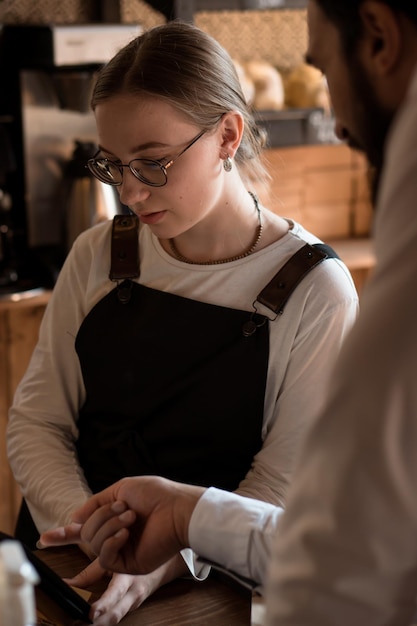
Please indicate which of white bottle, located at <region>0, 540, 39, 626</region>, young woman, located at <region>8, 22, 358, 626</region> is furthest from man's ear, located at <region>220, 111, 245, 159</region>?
white bottle, located at <region>0, 540, 39, 626</region>

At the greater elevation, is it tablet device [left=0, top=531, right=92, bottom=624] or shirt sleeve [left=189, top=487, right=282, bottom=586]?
shirt sleeve [left=189, top=487, right=282, bottom=586]

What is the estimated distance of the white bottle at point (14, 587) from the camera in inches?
29.8

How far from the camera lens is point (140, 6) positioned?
308 cm

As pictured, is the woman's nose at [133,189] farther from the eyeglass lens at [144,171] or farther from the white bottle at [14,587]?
the white bottle at [14,587]

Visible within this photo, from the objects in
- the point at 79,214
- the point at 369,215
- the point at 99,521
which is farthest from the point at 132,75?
the point at 369,215

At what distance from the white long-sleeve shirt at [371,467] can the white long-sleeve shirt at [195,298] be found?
643mm

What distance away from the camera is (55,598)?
1.07m

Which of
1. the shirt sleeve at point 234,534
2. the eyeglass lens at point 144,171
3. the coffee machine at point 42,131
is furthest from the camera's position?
the coffee machine at point 42,131

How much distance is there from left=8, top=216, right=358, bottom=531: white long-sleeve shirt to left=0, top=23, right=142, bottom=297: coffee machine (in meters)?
1.03

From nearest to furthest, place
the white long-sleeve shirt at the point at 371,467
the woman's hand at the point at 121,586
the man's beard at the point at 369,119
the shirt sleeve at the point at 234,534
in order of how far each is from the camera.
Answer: the white long-sleeve shirt at the point at 371,467 → the man's beard at the point at 369,119 → the shirt sleeve at the point at 234,534 → the woman's hand at the point at 121,586

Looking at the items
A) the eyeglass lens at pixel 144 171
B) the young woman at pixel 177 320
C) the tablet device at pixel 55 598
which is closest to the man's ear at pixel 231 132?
the young woman at pixel 177 320

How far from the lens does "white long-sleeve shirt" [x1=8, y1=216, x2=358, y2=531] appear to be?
145cm

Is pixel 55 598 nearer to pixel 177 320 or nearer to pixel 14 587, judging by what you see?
pixel 14 587

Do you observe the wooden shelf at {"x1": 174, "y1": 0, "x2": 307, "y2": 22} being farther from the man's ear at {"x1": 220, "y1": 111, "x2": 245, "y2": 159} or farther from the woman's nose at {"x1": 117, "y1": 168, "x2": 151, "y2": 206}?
the woman's nose at {"x1": 117, "y1": 168, "x2": 151, "y2": 206}
